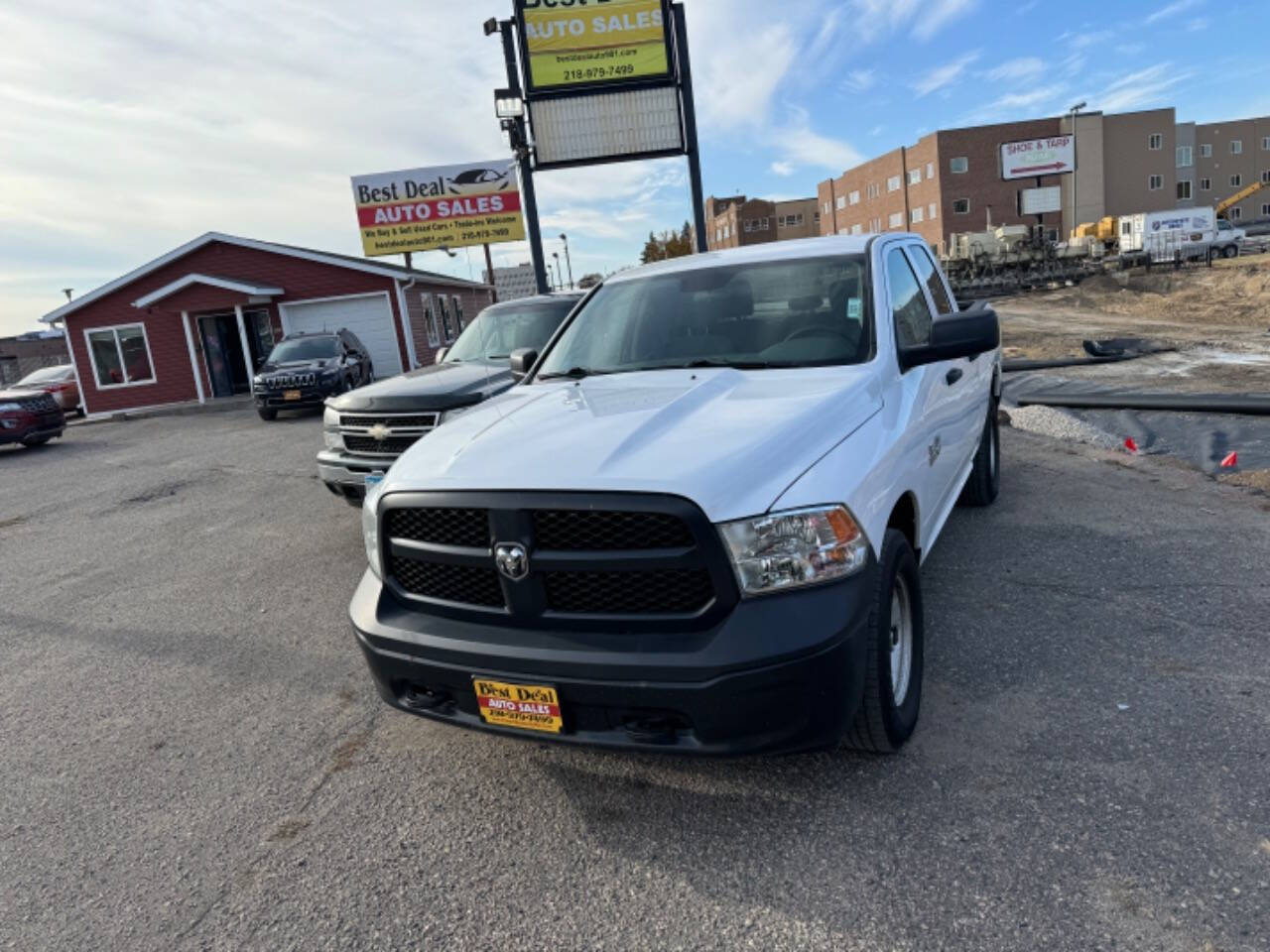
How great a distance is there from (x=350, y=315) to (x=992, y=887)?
25.1 meters

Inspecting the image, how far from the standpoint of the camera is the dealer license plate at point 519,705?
8.41ft

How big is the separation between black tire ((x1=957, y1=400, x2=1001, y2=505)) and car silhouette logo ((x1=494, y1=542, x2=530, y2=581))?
421 centimetres

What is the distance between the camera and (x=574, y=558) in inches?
100

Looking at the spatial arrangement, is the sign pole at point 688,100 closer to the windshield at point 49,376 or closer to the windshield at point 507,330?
the windshield at point 507,330

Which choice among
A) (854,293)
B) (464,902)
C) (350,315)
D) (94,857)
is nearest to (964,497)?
(854,293)

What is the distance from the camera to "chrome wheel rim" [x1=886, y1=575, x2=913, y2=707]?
3047 mm

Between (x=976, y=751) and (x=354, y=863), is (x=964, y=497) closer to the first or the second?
(x=976, y=751)

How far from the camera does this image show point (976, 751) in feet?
9.91

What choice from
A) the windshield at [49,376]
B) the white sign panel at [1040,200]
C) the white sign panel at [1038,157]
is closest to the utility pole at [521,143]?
the windshield at [49,376]

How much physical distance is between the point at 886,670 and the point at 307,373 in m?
15.9

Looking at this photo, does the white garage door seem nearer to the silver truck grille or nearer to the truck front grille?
the silver truck grille

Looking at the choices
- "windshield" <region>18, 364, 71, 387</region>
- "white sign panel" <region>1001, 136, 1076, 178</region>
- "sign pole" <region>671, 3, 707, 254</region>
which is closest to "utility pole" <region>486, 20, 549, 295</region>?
"sign pole" <region>671, 3, 707, 254</region>

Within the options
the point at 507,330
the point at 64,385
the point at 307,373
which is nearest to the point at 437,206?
the point at 64,385

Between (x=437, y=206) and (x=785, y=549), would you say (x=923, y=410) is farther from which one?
(x=437, y=206)
